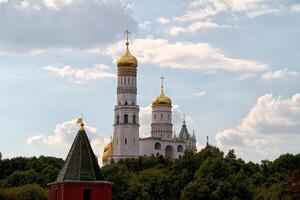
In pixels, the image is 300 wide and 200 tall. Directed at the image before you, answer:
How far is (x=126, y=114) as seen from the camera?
198 metres

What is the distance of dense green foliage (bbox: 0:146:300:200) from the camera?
8812cm

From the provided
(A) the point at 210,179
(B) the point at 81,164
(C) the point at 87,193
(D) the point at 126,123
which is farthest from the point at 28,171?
(D) the point at 126,123

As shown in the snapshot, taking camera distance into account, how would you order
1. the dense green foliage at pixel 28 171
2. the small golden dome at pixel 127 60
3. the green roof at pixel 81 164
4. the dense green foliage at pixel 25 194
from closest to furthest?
1. the green roof at pixel 81 164
2. the dense green foliage at pixel 25 194
3. the dense green foliage at pixel 28 171
4. the small golden dome at pixel 127 60

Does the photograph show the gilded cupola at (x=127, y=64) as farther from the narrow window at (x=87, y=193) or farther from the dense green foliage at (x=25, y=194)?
the narrow window at (x=87, y=193)

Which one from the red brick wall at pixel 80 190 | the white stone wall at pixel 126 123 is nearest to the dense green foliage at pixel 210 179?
the red brick wall at pixel 80 190

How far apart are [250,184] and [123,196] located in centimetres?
1870

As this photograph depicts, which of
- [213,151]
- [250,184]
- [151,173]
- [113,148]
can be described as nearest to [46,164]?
[151,173]

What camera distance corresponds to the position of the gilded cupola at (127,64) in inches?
7743

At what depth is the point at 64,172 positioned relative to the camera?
5544cm

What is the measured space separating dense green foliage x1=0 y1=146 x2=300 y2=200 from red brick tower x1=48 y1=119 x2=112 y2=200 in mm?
19850

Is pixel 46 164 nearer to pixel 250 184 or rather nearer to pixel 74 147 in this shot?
pixel 250 184

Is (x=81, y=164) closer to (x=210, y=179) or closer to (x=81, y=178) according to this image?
(x=81, y=178)

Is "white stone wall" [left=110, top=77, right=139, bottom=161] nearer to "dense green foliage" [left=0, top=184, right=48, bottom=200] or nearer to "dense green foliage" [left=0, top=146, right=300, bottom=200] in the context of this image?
"dense green foliage" [left=0, top=146, right=300, bottom=200]

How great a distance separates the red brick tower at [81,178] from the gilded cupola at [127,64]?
14074cm
